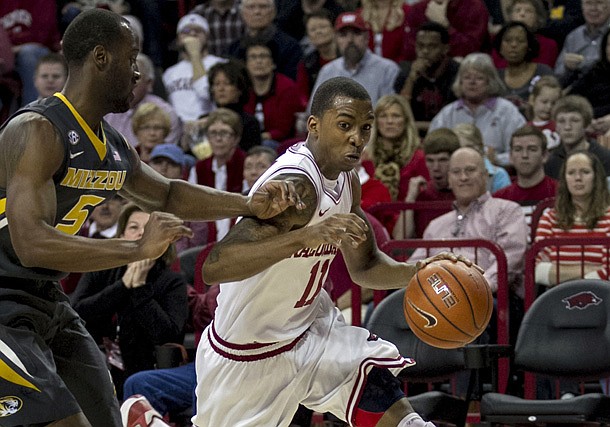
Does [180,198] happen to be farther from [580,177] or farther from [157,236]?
[580,177]

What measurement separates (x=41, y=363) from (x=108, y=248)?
1.80ft

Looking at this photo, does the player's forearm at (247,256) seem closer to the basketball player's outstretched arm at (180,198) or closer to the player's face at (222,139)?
the basketball player's outstretched arm at (180,198)

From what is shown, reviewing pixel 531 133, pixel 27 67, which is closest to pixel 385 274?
pixel 531 133

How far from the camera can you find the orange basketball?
16.6 ft

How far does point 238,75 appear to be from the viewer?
10539mm

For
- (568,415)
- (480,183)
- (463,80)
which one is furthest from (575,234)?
(463,80)

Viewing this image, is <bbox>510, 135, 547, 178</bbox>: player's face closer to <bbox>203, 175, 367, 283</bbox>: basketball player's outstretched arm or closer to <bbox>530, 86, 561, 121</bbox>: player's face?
<bbox>530, 86, 561, 121</bbox>: player's face

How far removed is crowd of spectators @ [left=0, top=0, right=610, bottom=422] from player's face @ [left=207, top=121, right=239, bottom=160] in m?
0.01

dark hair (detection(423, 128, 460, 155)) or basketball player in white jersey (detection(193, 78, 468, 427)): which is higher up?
dark hair (detection(423, 128, 460, 155))

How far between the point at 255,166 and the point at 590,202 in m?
2.70

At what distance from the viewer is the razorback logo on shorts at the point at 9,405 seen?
4215mm

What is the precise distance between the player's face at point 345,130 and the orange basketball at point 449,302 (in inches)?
25.4

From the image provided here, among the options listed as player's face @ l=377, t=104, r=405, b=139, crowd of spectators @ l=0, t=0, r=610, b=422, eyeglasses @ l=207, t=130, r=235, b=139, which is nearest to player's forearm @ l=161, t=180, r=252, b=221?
crowd of spectators @ l=0, t=0, r=610, b=422

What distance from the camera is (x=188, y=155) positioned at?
10.7m
